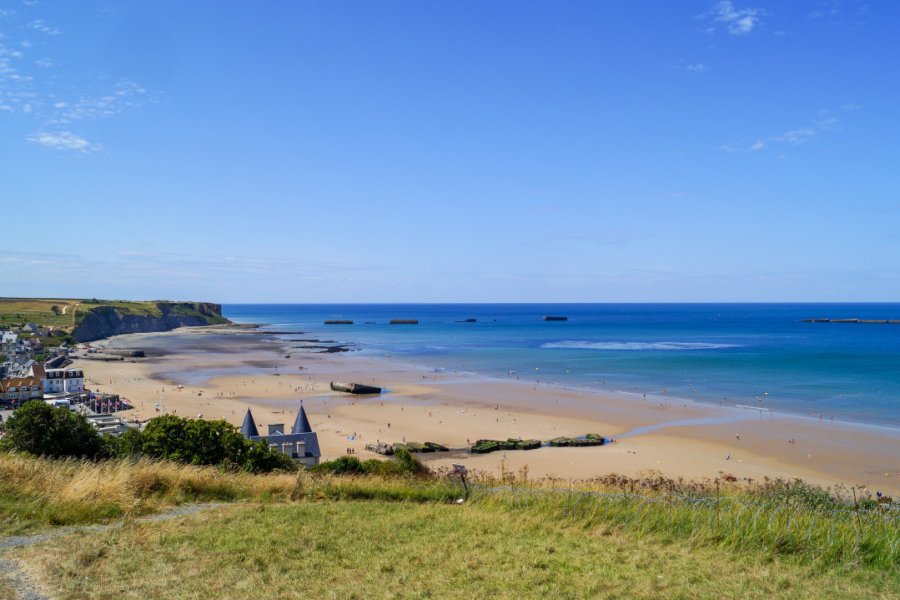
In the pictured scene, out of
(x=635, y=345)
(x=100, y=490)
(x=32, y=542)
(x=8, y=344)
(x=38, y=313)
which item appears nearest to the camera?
(x=32, y=542)

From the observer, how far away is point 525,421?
41.1m

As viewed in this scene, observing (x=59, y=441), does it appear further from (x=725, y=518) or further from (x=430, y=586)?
(x=725, y=518)

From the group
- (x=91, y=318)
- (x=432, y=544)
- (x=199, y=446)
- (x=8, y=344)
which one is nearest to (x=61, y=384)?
(x=8, y=344)

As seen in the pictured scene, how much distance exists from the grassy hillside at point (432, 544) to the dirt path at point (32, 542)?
0.70 ft

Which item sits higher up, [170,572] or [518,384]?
[170,572]

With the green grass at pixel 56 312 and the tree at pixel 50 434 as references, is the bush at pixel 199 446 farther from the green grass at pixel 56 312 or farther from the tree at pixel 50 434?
the green grass at pixel 56 312

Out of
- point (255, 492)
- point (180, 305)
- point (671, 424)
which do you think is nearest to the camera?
point (255, 492)

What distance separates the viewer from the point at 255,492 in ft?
42.6

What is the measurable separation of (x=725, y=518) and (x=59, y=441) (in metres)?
20.4

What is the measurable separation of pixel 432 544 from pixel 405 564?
925mm

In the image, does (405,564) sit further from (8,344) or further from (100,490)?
(8,344)

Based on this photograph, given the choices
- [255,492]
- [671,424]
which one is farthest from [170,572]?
[671,424]

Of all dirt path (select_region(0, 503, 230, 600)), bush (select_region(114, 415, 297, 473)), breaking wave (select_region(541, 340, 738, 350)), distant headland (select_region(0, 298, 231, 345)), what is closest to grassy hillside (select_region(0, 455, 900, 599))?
dirt path (select_region(0, 503, 230, 600))

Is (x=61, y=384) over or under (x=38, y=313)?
under
